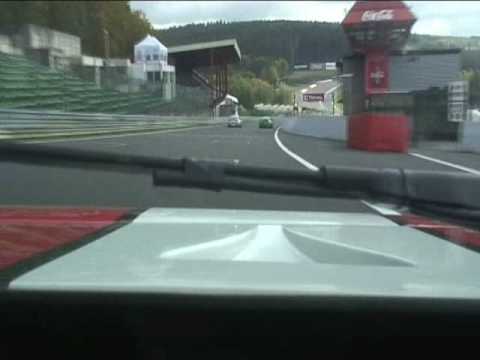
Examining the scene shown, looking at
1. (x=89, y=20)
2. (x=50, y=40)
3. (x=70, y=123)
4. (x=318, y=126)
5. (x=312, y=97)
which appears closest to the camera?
(x=89, y=20)

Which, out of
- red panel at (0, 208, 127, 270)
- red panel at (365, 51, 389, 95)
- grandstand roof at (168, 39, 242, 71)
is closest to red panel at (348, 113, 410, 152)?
red panel at (365, 51, 389, 95)

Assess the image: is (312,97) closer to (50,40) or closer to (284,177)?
(284,177)

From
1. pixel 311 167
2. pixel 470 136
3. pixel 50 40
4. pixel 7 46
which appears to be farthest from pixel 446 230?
pixel 7 46

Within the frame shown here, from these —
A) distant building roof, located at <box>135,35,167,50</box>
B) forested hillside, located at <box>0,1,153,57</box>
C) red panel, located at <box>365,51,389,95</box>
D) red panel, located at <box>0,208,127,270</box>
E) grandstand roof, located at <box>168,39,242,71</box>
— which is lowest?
red panel, located at <box>0,208,127,270</box>

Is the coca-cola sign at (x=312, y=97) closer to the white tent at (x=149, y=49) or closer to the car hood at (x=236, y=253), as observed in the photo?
the car hood at (x=236, y=253)

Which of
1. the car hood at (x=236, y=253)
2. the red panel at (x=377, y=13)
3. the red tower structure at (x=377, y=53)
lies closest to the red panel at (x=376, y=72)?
the red tower structure at (x=377, y=53)

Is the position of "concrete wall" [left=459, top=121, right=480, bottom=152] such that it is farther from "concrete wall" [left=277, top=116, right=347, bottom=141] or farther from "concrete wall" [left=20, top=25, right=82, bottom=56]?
"concrete wall" [left=20, top=25, right=82, bottom=56]
